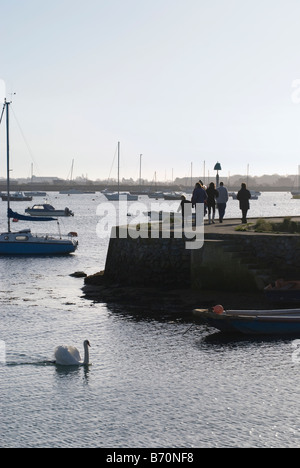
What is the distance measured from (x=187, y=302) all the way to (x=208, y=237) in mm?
3618

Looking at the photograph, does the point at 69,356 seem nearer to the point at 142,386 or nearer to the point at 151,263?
the point at 142,386

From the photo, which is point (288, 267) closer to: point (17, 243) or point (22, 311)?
point (22, 311)

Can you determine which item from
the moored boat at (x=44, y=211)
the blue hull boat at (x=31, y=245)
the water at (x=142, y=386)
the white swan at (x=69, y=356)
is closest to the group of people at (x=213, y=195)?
the water at (x=142, y=386)

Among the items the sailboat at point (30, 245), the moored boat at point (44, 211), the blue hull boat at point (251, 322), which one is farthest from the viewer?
the moored boat at point (44, 211)

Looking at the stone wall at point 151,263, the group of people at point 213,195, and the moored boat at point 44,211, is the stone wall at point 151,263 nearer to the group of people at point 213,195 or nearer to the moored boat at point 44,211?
the group of people at point 213,195

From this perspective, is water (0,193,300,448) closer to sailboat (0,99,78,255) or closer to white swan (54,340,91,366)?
white swan (54,340,91,366)

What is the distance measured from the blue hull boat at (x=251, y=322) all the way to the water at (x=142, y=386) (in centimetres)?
41

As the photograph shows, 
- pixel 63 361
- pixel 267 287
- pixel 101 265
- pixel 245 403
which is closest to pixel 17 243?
pixel 101 265

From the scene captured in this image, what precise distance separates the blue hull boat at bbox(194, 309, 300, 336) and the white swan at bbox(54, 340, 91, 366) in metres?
4.04

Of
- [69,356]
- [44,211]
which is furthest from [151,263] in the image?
[44,211]

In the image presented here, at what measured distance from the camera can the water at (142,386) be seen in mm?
15539

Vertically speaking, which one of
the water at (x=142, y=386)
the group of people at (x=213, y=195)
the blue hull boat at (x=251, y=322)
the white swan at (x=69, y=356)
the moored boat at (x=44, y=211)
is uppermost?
the group of people at (x=213, y=195)


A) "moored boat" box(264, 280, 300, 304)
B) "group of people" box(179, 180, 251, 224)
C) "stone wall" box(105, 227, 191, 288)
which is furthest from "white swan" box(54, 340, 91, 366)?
"group of people" box(179, 180, 251, 224)

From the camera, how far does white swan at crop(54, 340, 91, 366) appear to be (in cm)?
2033
